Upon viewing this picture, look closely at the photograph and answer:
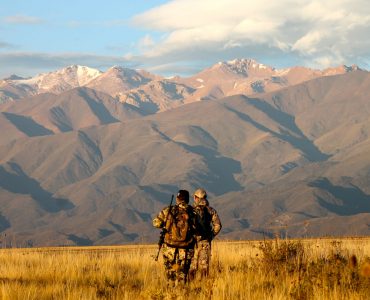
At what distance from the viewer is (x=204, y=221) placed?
53.6 feet

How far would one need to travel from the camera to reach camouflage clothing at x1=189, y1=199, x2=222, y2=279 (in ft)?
53.1

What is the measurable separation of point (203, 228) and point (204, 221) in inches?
6.2

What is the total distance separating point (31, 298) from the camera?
13.1 meters

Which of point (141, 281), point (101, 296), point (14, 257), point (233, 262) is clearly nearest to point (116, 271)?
point (141, 281)

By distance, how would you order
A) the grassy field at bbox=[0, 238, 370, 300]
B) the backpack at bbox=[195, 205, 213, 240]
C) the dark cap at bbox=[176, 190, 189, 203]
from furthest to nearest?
the backpack at bbox=[195, 205, 213, 240] < the dark cap at bbox=[176, 190, 189, 203] < the grassy field at bbox=[0, 238, 370, 300]

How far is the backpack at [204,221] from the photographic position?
52.9 ft

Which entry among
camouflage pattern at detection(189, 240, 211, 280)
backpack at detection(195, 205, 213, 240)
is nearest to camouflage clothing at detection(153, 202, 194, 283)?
backpack at detection(195, 205, 213, 240)

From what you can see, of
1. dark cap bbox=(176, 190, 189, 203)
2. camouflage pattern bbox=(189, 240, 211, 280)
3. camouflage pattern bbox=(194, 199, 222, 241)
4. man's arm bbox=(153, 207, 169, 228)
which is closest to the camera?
man's arm bbox=(153, 207, 169, 228)

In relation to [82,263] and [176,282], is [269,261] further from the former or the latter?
[82,263]

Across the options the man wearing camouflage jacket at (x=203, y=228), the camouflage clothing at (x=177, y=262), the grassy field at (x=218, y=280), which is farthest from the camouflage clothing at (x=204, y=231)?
the camouflage clothing at (x=177, y=262)

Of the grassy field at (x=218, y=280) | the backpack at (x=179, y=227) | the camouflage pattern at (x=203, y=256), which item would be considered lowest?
the grassy field at (x=218, y=280)

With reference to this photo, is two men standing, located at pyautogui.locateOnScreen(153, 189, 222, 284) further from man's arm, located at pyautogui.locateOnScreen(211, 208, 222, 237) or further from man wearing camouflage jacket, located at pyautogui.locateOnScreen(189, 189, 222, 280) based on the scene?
man's arm, located at pyautogui.locateOnScreen(211, 208, 222, 237)

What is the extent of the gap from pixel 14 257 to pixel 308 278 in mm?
12303

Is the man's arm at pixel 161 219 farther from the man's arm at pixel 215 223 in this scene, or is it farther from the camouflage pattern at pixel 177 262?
the man's arm at pixel 215 223
